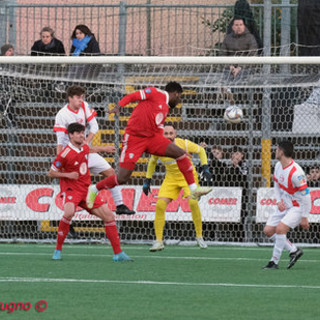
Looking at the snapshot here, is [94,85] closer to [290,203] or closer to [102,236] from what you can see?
[102,236]

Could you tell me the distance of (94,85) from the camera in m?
15.7

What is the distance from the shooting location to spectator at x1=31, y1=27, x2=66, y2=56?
1554cm

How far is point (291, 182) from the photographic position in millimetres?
10094

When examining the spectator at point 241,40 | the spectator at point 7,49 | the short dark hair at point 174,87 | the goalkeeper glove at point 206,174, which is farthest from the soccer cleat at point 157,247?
the spectator at point 7,49

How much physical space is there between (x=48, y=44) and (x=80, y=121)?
149 inches

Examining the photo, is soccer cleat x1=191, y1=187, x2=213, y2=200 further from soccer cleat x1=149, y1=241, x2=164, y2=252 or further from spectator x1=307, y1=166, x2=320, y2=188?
spectator x1=307, y1=166, x2=320, y2=188

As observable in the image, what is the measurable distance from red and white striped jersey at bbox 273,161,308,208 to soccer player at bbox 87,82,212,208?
3.86 ft

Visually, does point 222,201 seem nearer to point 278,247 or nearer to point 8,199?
point 8,199

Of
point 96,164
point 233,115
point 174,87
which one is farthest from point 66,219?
point 233,115

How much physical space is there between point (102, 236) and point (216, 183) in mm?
2101

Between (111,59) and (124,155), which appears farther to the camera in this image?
(111,59)

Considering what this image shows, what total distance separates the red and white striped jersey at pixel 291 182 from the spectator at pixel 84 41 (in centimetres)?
615

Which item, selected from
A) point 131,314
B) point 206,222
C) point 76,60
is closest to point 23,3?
point 76,60

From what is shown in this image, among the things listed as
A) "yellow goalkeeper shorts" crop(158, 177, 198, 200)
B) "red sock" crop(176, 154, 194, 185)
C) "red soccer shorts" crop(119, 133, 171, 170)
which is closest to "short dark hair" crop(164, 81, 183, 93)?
"red soccer shorts" crop(119, 133, 171, 170)
